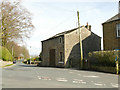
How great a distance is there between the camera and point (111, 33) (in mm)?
24047

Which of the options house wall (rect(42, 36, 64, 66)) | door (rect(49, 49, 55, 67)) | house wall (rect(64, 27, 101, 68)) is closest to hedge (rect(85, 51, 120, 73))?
house wall (rect(64, 27, 101, 68))

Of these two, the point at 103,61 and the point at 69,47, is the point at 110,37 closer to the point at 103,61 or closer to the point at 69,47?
the point at 103,61

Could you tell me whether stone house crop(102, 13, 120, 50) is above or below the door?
above

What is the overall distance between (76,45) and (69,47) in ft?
6.27

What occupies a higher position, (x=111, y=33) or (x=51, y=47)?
(x=111, y=33)

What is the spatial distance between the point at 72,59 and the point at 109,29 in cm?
1034

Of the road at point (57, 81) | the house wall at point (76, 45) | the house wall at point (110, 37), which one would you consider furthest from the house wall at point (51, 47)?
the road at point (57, 81)

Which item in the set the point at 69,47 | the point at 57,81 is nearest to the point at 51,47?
the point at 69,47

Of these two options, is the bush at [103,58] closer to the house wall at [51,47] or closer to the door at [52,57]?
the house wall at [51,47]

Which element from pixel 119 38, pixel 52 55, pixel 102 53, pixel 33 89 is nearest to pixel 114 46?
pixel 119 38

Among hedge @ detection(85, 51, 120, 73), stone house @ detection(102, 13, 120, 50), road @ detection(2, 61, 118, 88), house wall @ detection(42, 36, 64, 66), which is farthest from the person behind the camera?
house wall @ detection(42, 36, 64, 66)

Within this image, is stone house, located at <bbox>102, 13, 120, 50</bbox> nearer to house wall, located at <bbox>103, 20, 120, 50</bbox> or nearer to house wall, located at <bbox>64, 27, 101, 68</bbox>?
house wall, located at <bbox>103, 20, 120, 50</bbox>

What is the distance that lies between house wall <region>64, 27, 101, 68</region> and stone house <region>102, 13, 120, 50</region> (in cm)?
817

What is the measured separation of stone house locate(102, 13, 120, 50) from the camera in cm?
2312
